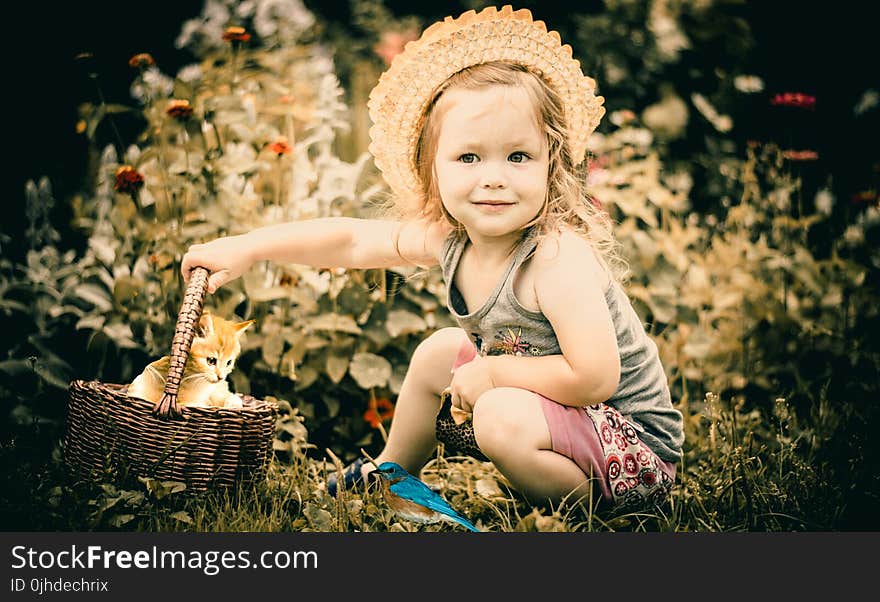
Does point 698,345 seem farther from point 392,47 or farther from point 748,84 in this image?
point 392,47

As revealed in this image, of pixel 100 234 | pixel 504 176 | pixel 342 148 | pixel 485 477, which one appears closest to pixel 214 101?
pixel 100 234

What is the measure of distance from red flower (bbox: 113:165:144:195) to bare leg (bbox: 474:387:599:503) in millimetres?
1109

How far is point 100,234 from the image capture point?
2.97 metres

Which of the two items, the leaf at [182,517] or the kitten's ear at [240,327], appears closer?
the leaf at [182,517]

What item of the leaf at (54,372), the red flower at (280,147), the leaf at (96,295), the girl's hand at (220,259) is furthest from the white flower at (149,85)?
the leaf at (54,372)

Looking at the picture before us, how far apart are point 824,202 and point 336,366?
7.03 feet

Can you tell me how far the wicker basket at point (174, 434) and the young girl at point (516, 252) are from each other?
25cm

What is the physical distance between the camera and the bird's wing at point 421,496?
200cm

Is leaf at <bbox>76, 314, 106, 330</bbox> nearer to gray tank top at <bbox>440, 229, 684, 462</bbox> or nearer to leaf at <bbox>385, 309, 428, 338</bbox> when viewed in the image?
leaf at <bbox>385, 309, 428, 338</bbox>

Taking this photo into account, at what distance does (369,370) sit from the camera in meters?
2.62

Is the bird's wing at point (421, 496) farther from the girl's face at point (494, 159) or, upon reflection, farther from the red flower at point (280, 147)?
the red flower at point (280, 147)

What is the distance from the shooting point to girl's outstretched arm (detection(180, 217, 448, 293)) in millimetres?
2234

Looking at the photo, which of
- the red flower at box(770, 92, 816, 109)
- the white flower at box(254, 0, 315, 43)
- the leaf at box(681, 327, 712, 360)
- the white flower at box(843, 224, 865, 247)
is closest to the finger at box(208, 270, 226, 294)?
the white flower at box(254, 0, 315, 43)

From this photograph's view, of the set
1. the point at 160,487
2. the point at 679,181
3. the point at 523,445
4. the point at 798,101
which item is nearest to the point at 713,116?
the point at 679,181
